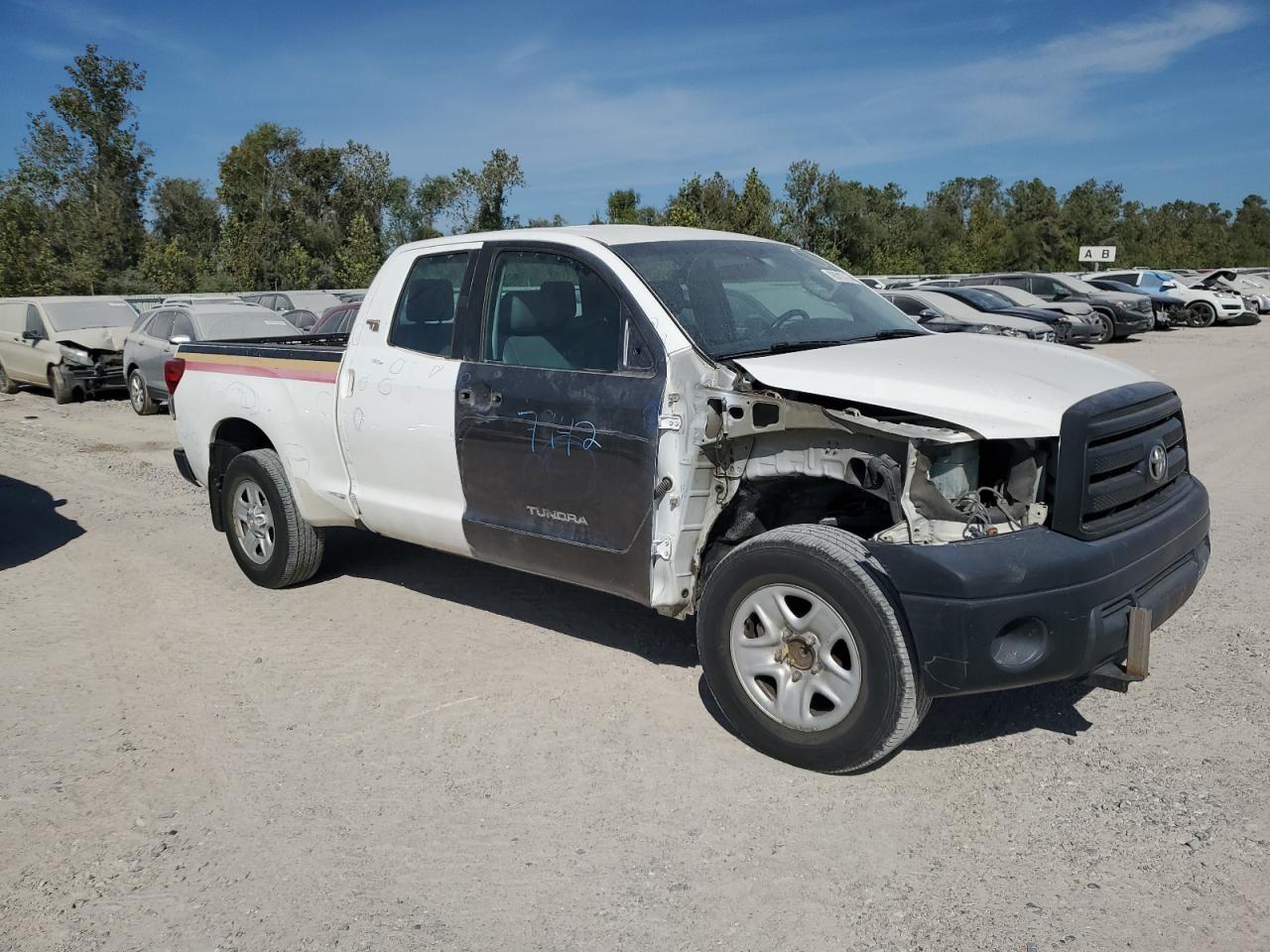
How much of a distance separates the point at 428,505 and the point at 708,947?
112 inches

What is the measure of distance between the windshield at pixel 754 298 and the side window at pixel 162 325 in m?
12.6

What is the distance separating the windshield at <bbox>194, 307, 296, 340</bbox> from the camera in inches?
596

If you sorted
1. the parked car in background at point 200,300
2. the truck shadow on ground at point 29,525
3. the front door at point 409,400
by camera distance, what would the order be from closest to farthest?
the front door at point 409,400 → the truck shadow on ground at point 29,525 → the parked car in background at point 200,300

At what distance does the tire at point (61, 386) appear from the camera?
17.1 metres

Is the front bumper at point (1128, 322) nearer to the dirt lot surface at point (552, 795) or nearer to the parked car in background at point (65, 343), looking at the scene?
the parked car in background at point (65, 343)

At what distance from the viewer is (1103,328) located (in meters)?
23.5

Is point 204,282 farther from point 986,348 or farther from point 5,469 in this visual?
point 986,348

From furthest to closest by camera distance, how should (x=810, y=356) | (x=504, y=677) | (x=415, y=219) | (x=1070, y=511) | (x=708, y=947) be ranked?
(x=415, y=219) → (x=504, y=677) → (x=810, y=356) → (x=1070, y=511) → (x=708, y=947)

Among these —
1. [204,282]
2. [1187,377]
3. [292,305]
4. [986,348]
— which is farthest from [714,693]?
[204,282]

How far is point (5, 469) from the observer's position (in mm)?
11047

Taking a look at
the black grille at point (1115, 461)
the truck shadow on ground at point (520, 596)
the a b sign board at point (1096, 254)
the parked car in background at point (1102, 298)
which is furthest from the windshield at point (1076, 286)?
the black grille at point (1115, 461)

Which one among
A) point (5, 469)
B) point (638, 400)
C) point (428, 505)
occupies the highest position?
point (638, 400)

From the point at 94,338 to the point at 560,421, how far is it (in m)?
15.5

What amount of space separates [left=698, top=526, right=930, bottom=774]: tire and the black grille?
0.72 meters
